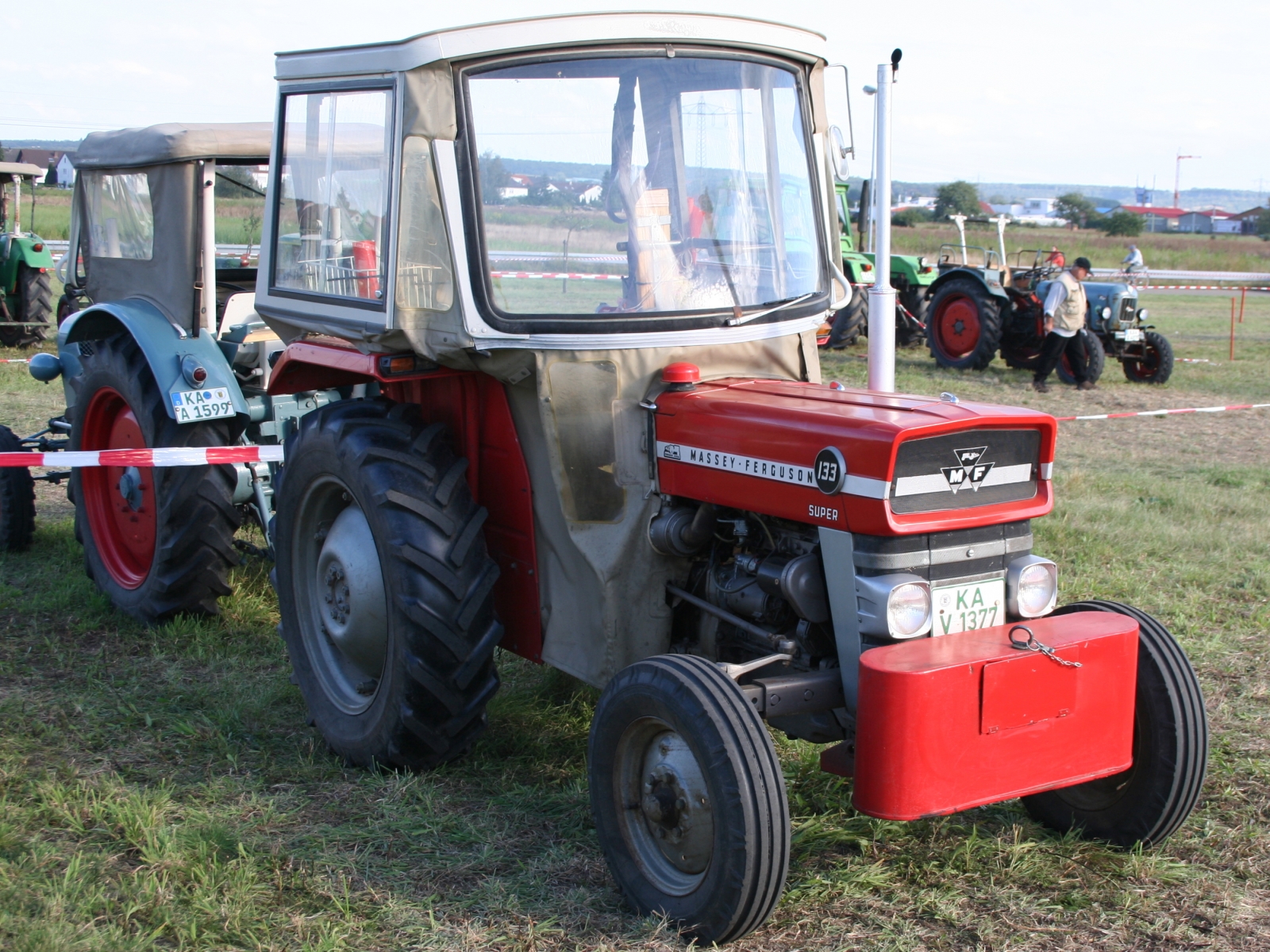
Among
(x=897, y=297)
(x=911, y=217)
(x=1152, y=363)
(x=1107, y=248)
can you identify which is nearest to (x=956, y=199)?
(x=911, y=217)

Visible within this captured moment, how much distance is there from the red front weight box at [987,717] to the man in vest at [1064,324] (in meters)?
10.7

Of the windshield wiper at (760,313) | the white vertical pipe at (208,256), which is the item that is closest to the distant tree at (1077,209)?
the white vertical pipe at (208,256)

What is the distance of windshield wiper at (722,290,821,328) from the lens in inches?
137

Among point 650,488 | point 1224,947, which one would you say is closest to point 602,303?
point 650,488

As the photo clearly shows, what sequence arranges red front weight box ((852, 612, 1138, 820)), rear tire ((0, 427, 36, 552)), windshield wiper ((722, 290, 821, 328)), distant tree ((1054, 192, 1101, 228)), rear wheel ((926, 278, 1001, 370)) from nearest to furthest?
red front weight box ((852, 612, 1138, 820)) < windshield wiper ((722, 290, 821, 328)) < rear tire ((0, 427, 36, 552)) < rear wheel ((926, 278, 1001, 370)) < distant tree ((1054, 192, 1101, 228))

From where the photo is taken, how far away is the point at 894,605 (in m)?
2.89

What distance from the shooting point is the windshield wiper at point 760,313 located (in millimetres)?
3482

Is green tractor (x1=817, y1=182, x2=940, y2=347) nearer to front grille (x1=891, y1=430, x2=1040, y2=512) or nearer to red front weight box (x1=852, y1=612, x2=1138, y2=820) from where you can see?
front grille (x1=891, y1=430, x2=1040, y2=512)

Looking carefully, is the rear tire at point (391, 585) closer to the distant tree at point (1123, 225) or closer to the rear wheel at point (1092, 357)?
the rear wheel at point (1092, 357)

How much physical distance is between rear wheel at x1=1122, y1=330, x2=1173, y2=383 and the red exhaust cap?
11554mm

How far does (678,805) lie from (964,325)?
1223cm

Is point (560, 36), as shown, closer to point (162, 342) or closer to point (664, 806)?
point (664, 806)

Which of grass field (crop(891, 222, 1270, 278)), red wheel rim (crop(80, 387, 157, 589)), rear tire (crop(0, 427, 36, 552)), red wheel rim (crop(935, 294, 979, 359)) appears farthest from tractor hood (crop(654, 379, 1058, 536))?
grass field (crop(891, 222, 1270, 278))

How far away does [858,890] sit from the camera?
10.1ft
